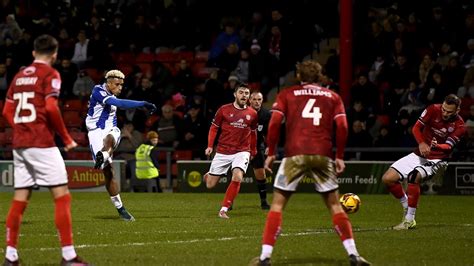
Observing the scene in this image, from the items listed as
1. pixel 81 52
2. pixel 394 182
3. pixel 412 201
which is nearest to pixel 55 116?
pixel 412 201

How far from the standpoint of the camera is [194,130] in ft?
86.2

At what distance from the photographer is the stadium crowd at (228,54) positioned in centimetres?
2509

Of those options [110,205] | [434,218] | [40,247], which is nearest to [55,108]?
[40,247]

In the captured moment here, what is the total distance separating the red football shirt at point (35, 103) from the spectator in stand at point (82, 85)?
18.8 meters

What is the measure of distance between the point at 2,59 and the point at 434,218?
16.9 m

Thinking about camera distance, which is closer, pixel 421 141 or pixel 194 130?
pixel 421 141

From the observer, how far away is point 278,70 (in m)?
27.7

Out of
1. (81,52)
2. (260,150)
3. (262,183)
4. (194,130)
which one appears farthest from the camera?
(81,52)

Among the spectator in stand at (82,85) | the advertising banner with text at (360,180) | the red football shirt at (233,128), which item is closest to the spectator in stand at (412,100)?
the advertising banner with text at (360,180)

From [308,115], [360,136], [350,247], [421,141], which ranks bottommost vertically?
[360,136]

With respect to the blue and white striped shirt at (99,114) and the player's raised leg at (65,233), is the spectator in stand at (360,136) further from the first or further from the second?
the player's raised leg at (65,233)

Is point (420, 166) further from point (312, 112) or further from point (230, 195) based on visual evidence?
point (312, 112)

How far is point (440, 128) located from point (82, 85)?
1580 centimetres

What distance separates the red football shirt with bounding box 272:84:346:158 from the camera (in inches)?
428
